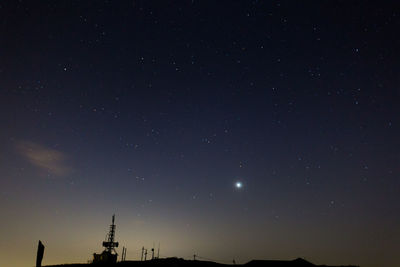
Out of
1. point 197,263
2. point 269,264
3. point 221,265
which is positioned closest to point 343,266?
point 269,264

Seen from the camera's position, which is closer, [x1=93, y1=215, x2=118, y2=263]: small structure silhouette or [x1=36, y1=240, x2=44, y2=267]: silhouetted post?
[x1=36, y1=240, x2=44, y2=267]: silhouetted post

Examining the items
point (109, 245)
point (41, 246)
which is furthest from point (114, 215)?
point (41, 246)

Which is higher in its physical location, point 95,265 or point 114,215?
point 114,215

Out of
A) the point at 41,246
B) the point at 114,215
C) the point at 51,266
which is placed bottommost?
the point at 51,266

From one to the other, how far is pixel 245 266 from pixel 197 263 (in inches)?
294

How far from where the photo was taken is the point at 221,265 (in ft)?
89.6

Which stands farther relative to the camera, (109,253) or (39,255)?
(109,253)

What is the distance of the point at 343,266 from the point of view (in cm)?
3127

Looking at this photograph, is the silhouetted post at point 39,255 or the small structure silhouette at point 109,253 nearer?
the silhouetted post at point 39,255

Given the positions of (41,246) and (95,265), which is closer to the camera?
(41,246)

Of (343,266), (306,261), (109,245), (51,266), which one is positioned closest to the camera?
(51,266)

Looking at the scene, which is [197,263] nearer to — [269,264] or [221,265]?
[221,265]

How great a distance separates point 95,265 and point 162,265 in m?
4.68

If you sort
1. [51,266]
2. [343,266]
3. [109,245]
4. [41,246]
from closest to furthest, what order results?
[41,246] < [51,266] < [343,266] < [109,245]
